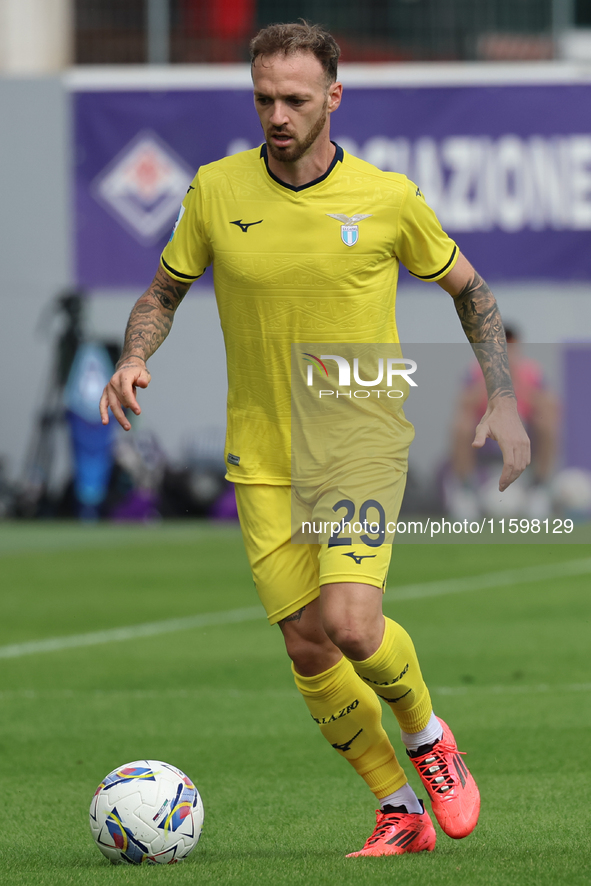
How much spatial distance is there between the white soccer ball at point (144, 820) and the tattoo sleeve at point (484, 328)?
1.49 meters

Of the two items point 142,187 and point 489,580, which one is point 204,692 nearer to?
point 489,580

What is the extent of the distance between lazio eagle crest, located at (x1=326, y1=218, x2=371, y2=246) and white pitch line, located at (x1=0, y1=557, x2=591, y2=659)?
15.4 ft

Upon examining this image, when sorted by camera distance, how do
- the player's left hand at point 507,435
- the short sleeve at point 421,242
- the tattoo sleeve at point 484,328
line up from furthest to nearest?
the tattoo sleeve at point 484,328 < the short sleeve at point 421,242 < the player's left hand at point 507,435

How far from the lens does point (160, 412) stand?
1672 centimetres

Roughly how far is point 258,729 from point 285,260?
2763 millimetres

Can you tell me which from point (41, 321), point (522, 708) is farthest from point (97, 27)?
point (522, 708)

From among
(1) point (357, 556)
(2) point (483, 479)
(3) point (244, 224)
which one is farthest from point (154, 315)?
(2) point (483, 479)

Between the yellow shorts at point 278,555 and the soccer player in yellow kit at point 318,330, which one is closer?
the soccer player in yellow kit at point 318,330

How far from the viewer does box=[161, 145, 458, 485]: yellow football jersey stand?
385 cm

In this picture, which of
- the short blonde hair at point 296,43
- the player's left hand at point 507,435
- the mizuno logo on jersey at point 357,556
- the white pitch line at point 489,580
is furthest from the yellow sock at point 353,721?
the white pitch line at point 489,580

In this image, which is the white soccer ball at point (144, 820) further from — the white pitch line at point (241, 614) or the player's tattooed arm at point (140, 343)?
the white pitch line at point (241, 614)

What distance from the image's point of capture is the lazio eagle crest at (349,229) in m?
3.83

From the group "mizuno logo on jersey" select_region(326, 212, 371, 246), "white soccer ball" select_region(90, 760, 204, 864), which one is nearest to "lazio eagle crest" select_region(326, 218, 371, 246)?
"mizuno logo on jersey" select_region(326, 212, 371, 246)

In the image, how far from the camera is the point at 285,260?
151 inches
